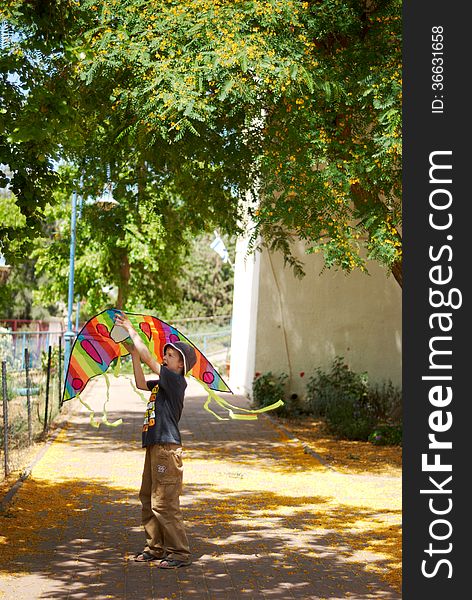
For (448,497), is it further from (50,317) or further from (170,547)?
(50,317)

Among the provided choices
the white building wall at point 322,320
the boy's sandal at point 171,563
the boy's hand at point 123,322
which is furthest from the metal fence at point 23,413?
the white building wall at point 322,320

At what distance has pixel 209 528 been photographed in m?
9.71

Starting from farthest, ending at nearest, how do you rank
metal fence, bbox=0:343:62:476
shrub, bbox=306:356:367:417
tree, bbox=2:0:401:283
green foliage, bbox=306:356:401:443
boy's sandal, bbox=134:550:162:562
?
shrub, bbox=306:356:367:417
green foliage, bbox=306:356:401:443
metal fence, bbox=0:343:62:476
tree, bbox=2:0:401:283
boy's sandal, bbox=134:550:162:562

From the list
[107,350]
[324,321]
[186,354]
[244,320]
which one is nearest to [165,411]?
[186,354]

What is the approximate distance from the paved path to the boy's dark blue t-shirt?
105 centimetres

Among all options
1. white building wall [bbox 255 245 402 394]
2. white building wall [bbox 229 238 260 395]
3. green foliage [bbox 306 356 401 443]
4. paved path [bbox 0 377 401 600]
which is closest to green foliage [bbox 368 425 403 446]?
green foliage [bbox 306 356 401 443]

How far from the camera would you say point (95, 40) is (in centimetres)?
1259

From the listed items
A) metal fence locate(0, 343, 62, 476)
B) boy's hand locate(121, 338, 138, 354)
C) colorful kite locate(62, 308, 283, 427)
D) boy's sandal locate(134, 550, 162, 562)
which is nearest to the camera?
boy's sandal locate(134, 550, 162, 562)

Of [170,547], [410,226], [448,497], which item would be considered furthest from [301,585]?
[410,226]

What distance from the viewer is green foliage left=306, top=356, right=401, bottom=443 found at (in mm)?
17344

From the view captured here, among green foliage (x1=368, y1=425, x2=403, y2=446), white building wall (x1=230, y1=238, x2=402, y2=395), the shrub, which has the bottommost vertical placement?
green foliage (x1=368, y1=425, x2=403, y2=446)

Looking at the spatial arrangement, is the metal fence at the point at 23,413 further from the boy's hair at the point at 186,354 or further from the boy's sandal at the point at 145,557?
Answer: the boy's hair at the point at 186,354

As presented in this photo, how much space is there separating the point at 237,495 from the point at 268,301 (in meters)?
10.5

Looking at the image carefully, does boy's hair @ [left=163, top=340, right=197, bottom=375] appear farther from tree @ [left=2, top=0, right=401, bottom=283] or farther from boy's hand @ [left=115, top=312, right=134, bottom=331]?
tree @ [left=2, top=0, right=401, bottom=283]
